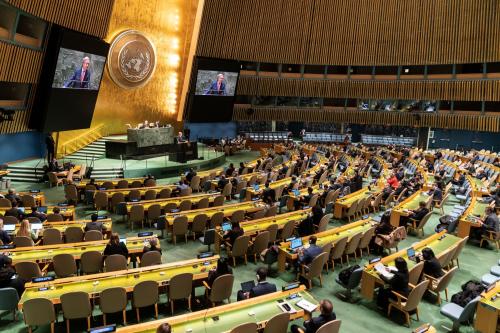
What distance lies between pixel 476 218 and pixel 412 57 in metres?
19.5

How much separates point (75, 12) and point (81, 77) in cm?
277

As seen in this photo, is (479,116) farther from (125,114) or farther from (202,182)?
(125,114)

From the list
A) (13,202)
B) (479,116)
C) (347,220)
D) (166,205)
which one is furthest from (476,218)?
(479,116)

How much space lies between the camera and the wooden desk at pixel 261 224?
30.9ft

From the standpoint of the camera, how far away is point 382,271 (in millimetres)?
7152

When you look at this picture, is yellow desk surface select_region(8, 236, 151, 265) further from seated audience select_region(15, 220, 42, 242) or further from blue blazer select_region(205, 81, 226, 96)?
blue blazer select_region(205, 81, 226, 96)

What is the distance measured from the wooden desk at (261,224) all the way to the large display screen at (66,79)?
432 inches

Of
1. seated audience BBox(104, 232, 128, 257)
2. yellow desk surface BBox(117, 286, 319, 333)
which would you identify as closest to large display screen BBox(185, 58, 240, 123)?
seated audience BBox(104, 232, 128, 257)

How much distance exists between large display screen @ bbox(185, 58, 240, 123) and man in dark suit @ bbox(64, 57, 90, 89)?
27.7 ft

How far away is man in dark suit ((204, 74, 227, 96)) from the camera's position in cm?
2605

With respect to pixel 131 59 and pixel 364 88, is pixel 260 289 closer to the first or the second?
pixel 131 59

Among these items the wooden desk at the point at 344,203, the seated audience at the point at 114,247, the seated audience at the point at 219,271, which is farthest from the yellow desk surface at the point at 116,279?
the wooden desk at the point at 344,203

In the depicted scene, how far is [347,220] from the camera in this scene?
1297cm

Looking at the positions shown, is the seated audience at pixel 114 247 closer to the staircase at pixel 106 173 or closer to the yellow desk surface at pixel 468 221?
the yellow desk surface at pixel 468 221
